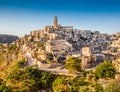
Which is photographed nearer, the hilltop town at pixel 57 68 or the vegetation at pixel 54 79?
the vegetation at pixel 54 79

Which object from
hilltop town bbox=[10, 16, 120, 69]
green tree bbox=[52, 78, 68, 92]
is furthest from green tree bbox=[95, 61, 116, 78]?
hilltop town bbox=[10, 16, 120, 69]

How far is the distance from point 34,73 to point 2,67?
1391cm

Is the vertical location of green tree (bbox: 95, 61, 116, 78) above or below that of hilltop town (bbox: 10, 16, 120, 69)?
below

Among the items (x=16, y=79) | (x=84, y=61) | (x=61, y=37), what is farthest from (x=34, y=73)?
(x=61, y=37)

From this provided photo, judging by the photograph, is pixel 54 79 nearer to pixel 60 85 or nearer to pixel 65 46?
pixel 60 85

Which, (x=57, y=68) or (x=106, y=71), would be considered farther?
(x=57, y=68)

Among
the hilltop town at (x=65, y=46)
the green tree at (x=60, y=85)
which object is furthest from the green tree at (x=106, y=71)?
the hilltop town at (x=65, y=46)

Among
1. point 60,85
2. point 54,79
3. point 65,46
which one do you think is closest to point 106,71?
point 60,85

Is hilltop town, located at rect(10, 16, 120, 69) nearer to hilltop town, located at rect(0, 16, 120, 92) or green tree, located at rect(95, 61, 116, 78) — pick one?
hilltop town, located at rect(0, 16, 120, 92)

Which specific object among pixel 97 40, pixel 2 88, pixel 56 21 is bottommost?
pixel 2 88

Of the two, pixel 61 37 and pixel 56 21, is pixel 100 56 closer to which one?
pixel 61 37

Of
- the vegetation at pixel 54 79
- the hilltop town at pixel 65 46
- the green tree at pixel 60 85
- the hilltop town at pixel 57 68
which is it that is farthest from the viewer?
the hilltop town at pixel 65 46

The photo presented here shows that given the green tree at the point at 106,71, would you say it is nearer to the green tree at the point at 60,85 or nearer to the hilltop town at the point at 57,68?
the hilltop town at the point at 57,68

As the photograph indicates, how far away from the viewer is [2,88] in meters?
26.9
